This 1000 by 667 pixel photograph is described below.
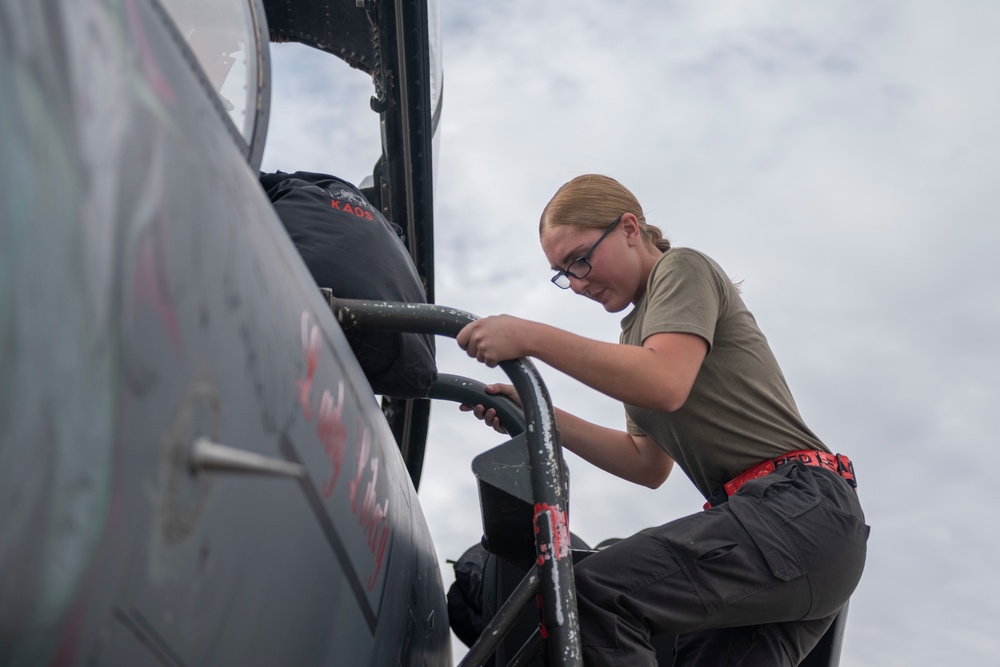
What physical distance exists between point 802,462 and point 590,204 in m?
0.80

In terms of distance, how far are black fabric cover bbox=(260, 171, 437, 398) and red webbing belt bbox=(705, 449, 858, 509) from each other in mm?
740

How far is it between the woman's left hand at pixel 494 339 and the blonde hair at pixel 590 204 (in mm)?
554

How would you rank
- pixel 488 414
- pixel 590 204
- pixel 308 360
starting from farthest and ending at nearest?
pixel 488 414 < pixel 590 204 < pixel 308 360

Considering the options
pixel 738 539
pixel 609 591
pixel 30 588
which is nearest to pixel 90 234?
pixel 30 588

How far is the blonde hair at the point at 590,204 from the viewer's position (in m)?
2.39

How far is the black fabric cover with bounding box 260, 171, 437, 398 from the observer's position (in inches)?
71.6

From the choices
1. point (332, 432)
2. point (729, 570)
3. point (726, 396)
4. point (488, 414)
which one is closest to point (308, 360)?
point (332, 432)

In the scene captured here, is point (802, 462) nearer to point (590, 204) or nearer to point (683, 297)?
point (683, 297)

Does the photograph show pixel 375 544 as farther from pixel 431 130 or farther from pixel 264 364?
pixel 431 130

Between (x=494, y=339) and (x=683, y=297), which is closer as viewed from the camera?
(x=494, y=339)

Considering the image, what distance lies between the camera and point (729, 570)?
192 cm

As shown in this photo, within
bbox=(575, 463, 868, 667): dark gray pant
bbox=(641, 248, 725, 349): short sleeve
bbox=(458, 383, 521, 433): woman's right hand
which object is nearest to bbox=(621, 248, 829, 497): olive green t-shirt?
bbox=(641, 248, 725, 349): short sleeve

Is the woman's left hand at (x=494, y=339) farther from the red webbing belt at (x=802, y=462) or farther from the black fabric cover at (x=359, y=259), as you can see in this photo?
the red webbing belt at (x=802, y=462)

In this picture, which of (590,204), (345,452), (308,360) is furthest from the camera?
(590,204)
